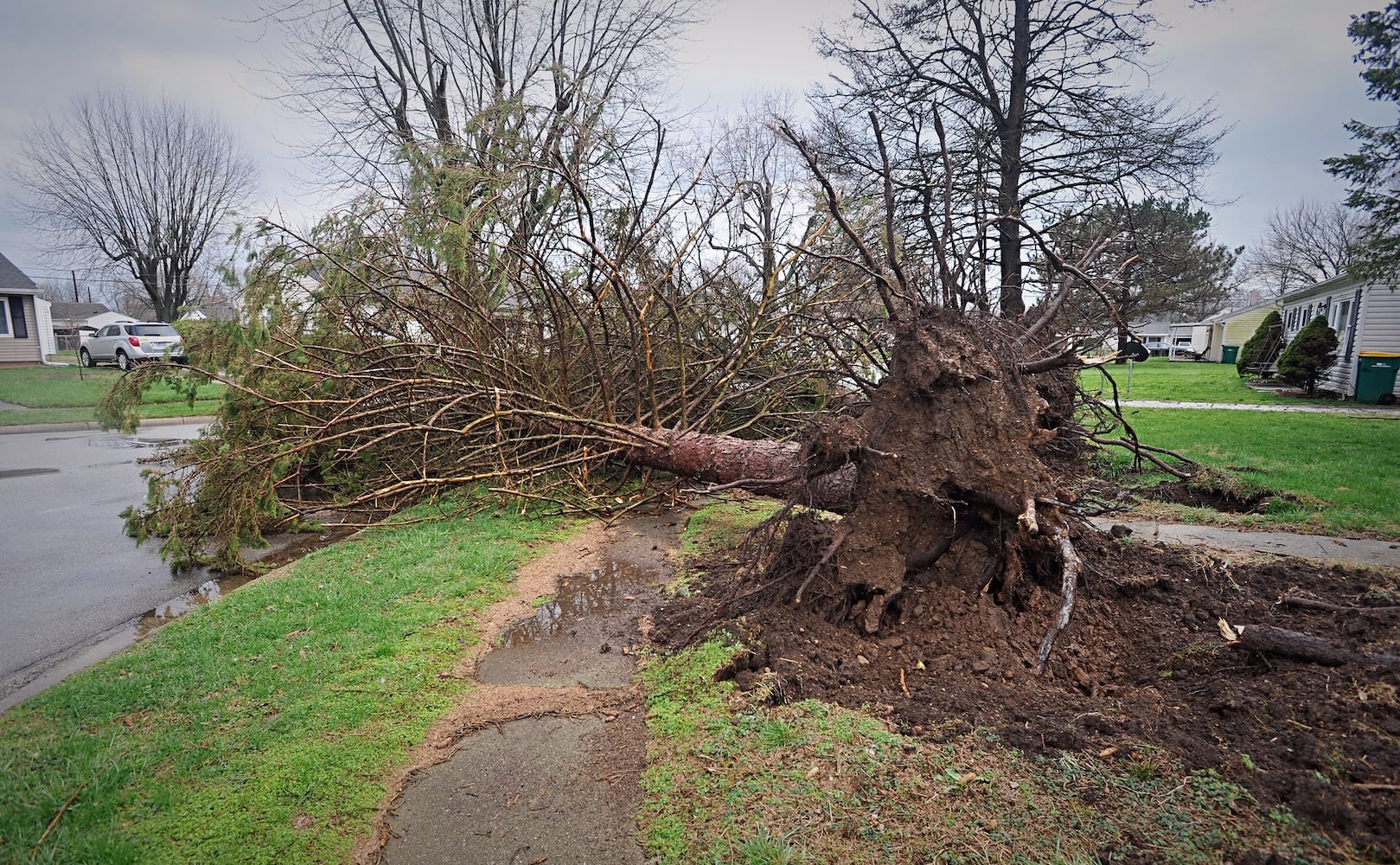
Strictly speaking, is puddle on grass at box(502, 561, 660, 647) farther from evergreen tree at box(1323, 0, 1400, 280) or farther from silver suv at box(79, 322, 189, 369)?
silver suv at box(79, 322, 189, 369)

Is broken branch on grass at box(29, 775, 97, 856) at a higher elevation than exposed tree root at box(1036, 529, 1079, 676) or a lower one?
lower

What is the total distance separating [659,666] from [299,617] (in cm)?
230

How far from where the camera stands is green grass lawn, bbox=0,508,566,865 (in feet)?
7.32

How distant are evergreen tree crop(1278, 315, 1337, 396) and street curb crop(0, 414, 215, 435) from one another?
2484 cm

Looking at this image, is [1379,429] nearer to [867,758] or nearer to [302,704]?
[867,758]

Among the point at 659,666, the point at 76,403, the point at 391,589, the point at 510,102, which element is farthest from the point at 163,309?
the point at 659,666

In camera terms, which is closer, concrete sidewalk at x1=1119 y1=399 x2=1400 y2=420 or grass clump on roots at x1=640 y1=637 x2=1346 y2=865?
grass clump on roots at x1=640 y1=637 x2=1346 y2=865

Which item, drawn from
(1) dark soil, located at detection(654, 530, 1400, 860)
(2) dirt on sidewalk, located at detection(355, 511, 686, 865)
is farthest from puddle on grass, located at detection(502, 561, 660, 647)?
(1) dark soil, located at detection(654, 530, 1400, 860)

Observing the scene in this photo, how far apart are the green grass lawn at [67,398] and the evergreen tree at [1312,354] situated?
78.9 feet

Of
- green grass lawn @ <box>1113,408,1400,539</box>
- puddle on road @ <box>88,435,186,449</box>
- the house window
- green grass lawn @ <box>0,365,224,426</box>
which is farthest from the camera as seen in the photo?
the house window

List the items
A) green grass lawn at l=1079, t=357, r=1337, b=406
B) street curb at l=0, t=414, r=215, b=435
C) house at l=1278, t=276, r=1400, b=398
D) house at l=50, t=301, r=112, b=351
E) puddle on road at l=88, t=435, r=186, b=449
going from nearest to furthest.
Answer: puddle on road at l=88, t=435, r=186, b=449 < street curb at l=0, t=414, r=215, b=435 < house at l=1278, t=276, r=1400, b=398 < green grass lawn at l=1079, t=357, r=1337, b=406 < house at l=50, t=301, r=112, b=351

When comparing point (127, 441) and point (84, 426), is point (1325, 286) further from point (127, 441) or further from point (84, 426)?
point (84, 426)

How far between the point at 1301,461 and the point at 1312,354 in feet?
42.2

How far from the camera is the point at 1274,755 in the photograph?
2.05 meters
